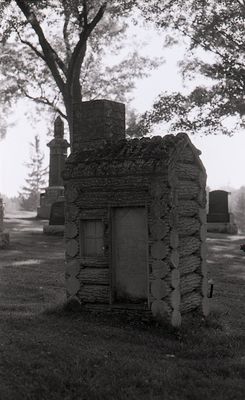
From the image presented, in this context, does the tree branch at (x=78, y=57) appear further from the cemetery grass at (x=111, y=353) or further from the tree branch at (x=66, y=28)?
the cemetery grass at (x=111, y=353)

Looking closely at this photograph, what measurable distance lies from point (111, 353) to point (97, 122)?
13.9 feet

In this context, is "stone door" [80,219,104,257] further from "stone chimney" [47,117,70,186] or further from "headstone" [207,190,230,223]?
"stone chimney" [47,117,70,186]

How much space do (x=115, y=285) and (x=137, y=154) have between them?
88.8 inches

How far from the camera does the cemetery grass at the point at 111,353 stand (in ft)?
18.0

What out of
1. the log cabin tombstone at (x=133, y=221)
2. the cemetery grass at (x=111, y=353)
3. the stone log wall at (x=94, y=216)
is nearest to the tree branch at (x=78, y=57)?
the cemetery grass at (x=111, y=353)

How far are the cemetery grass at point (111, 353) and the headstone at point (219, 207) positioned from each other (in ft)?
47.6

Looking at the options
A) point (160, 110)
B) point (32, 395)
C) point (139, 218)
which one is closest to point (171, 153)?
point (139, 218)

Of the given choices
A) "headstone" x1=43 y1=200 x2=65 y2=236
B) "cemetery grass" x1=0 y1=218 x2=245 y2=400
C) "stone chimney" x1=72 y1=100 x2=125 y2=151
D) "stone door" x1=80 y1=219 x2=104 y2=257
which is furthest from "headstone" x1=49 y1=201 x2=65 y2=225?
"stone door" x1=80 y1=219 x2=104 y2=257

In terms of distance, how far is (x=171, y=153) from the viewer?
8.00 meters

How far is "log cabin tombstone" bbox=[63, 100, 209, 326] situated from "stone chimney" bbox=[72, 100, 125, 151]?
18 mm

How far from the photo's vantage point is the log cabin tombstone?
788 cm

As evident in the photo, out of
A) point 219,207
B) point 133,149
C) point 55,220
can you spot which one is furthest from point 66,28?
point 133,149

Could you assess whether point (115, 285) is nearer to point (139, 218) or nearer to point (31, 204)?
point (139, 218)

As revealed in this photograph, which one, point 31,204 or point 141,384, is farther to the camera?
point 31,204
